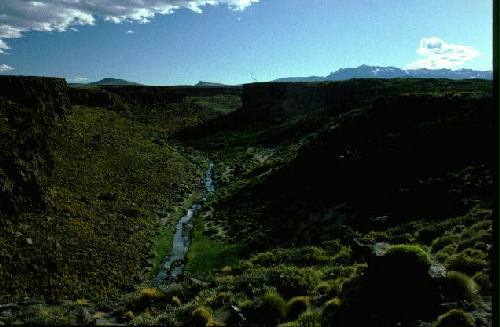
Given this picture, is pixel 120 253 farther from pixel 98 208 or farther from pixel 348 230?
pixel 348 230

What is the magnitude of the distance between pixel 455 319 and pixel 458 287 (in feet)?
9.06

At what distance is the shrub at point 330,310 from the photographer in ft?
66.1

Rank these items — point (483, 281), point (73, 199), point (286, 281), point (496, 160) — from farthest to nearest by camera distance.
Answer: point (73, 199), point (286, 281), point (483, 281), point (496, 160)

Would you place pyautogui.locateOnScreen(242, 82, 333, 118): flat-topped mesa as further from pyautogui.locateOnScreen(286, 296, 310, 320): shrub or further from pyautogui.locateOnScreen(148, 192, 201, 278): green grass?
pyautogui.locateOnScreen(286, 296, 310, 320): shrub

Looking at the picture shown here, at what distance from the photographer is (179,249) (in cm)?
4538

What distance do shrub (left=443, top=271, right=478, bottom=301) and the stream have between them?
22.7 meters

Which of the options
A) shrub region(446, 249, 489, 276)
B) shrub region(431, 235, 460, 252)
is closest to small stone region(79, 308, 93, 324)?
shrub region(446, 249, 489, 276)

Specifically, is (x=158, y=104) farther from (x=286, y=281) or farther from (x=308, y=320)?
(x=308, y=320)

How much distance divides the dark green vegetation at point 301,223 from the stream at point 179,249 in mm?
1023

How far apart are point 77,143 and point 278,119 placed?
6423cm

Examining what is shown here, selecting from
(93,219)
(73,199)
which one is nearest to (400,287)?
(93,219)

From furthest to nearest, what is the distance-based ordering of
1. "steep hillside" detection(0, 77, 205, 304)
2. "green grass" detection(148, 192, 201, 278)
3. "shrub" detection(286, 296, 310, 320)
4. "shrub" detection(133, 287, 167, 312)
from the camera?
"green grass" detection(148, 192, 201, 278)
"steep hillside" detection(0, 77, 205, 304)
"shrub" detection(133, 287, 167, 312)
"shrub" detection(286, 296, 310, 320)

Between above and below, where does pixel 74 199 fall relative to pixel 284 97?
below

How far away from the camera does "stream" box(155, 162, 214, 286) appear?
3896 centimetres
